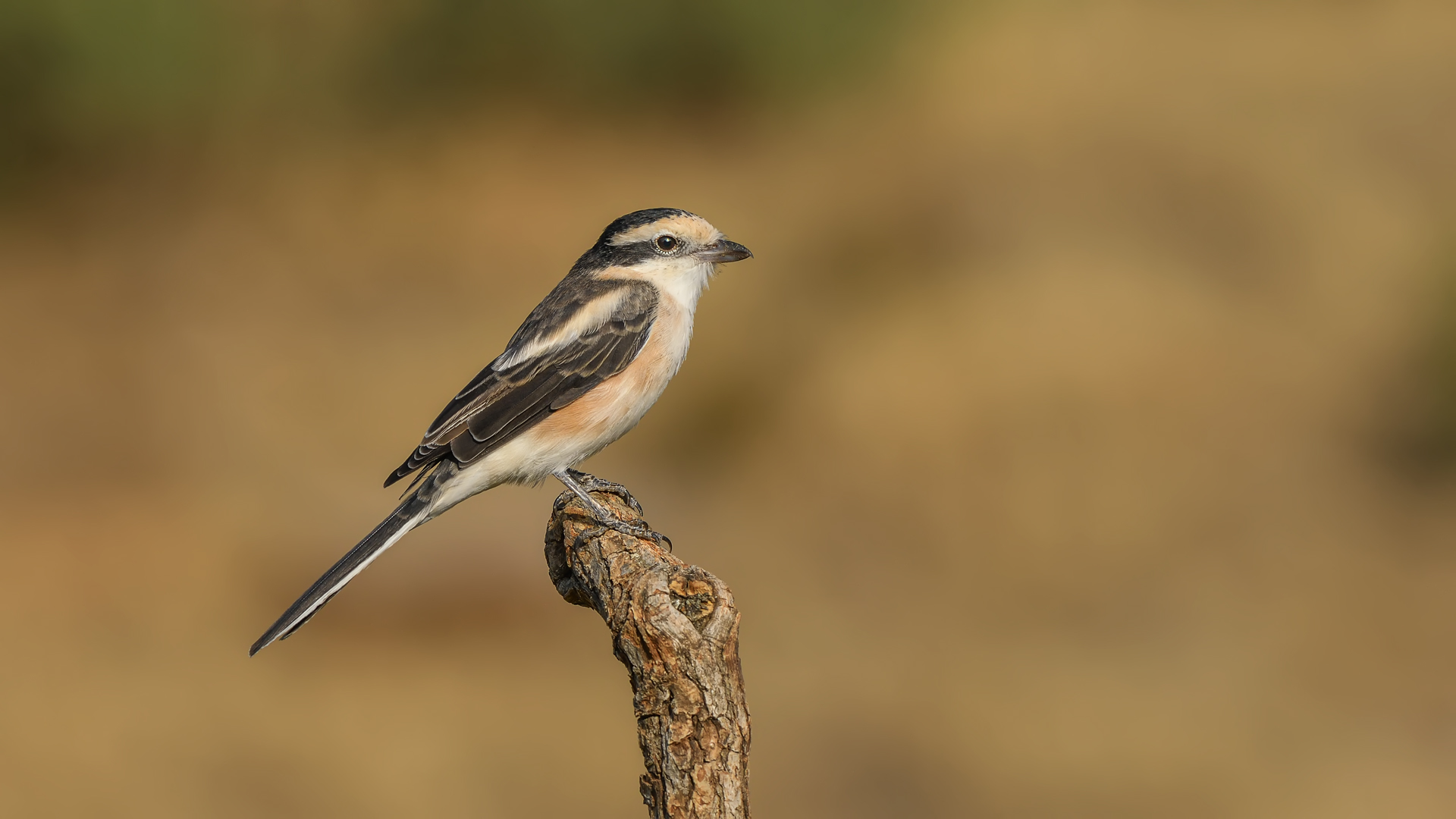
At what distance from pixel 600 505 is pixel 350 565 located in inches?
38.6

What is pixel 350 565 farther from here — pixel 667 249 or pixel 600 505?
pixel 667 249

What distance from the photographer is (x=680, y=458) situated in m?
13.8

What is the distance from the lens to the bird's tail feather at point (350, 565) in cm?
456

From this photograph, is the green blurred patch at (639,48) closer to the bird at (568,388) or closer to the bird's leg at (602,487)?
the bird at (568,388)

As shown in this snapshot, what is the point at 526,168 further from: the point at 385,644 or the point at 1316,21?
the point at 1316,21

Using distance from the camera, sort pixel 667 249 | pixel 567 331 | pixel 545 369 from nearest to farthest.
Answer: pixel 545 369, pixel 567 331, pixel 667 249

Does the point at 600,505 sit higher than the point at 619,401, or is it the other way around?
the point at 619,401

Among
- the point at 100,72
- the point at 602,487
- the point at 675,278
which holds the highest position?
the point at 100,72

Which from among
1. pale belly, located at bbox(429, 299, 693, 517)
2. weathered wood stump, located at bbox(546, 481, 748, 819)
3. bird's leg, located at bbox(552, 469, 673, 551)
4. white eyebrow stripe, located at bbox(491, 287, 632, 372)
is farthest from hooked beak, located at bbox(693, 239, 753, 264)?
weathered wood stump, located at bbox(546, 481, 748, 819)

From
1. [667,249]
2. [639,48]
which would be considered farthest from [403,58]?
[667,249]

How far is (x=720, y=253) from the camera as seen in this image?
5.89 metres

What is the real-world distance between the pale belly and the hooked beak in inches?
26.6

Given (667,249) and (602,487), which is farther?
(667,249)

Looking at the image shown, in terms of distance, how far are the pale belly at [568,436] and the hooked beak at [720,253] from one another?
674 millimetres
